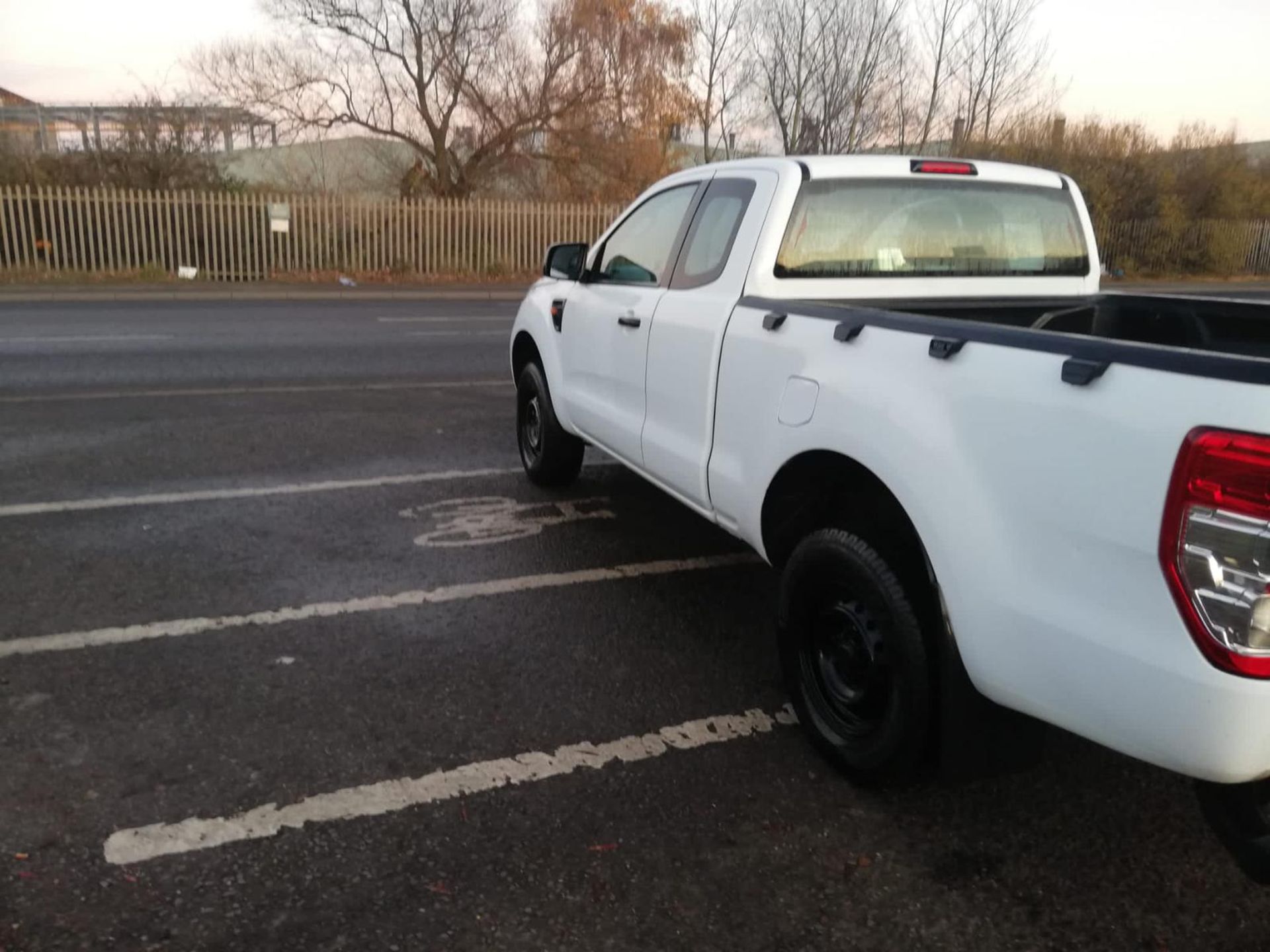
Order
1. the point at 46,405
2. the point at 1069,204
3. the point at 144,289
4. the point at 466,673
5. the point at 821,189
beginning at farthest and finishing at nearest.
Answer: the point at 144,289
the point at 46,405
the point at 1069,204
the point at 821,189
the point at 466,673

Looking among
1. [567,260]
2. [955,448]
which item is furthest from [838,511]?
[567,260]

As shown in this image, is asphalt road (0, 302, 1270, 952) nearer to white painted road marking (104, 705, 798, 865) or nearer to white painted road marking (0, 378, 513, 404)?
white painted road marking (104, 705, 798, 865)

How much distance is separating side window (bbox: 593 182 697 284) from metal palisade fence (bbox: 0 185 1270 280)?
746 inches

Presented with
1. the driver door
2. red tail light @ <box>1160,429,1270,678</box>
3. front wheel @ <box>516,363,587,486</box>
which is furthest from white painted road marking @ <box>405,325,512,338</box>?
red tail light @ <box>1160,429,1270,678</box>

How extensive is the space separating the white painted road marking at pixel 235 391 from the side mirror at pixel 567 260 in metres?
4.44

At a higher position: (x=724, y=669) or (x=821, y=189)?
(x=821, y=189)

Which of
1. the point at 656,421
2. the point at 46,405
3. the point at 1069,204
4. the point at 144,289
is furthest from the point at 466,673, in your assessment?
the point at 144,289

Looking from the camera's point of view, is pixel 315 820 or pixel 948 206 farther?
pixel 948 206

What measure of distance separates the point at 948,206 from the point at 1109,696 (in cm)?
275

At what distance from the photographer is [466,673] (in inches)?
153

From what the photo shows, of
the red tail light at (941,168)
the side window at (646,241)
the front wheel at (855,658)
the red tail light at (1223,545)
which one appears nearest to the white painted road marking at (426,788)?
the front wheel at (855,658)

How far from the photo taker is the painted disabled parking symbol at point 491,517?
5.52m

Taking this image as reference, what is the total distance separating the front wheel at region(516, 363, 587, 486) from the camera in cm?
613

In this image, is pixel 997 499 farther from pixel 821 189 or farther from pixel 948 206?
pixel 948 206
